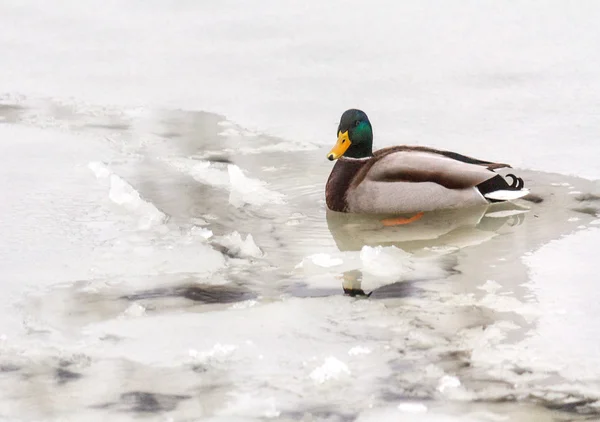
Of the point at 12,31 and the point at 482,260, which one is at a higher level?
the point at 12,31

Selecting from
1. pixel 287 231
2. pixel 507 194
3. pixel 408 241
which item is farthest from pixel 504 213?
pixel 287 231

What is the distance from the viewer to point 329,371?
11.1 ft

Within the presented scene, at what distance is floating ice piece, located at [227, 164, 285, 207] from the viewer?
5.59 m

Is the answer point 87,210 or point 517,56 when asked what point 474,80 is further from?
point 87,210

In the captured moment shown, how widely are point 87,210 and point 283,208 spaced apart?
102cm

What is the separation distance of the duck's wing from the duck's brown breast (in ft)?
0.24

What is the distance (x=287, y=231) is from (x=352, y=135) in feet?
2.71

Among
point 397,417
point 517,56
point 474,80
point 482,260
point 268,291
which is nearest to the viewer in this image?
point 397,417

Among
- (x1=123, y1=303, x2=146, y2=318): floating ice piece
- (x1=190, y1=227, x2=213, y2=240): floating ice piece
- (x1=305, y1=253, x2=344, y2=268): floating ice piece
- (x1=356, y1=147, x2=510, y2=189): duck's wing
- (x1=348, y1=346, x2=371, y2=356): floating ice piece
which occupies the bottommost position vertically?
(x1=348, y1=346, x2=371, y2=356): floating ice piece

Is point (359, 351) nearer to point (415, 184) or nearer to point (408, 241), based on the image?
point (408, 241)

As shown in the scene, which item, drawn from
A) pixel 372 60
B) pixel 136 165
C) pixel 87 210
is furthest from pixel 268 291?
pixel 372 60

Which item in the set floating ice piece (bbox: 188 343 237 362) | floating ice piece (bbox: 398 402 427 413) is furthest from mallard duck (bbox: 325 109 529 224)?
floating ice piece (bbox: 398 402 427 413)

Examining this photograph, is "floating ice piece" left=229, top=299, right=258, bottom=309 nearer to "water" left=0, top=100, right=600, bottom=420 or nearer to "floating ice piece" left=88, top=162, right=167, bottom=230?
"water" left=0, top=100, right=600, bottom=420

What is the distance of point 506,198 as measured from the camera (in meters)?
5.47
